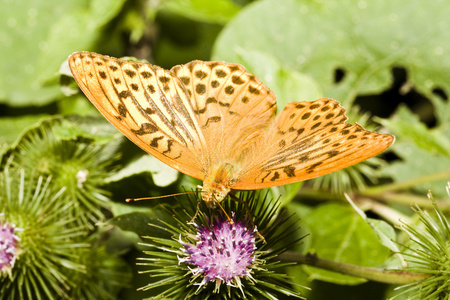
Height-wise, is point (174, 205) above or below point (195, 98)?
below

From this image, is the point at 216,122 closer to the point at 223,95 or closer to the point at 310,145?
the point at 223,95

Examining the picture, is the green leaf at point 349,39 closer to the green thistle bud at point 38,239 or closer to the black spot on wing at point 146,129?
the black spot on wing at point 146,129

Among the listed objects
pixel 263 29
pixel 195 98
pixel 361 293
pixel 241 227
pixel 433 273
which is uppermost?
pixel 263 29

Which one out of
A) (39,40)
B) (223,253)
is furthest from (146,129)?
(39,40)

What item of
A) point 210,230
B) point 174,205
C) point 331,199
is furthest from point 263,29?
point 210,230

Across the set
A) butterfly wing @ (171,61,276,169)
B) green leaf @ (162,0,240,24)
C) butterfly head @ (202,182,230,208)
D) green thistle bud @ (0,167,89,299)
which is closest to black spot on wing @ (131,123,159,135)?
butterfly wing @ (171,61,276,169)

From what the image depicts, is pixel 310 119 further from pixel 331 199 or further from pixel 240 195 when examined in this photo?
pixel 331 199

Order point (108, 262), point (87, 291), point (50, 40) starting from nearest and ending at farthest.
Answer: point (87, 291)
point (108, 262)
point (50, 40)
